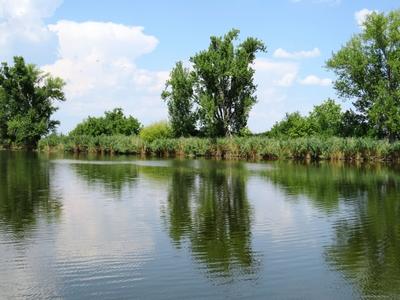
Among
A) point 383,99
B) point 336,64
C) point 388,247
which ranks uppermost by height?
point 336,64

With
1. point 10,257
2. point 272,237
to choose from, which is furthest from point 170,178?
point 10,257

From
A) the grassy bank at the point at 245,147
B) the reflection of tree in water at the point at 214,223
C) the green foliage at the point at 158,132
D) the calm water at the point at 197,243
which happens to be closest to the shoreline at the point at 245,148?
the grassy bank at the point at 245,147

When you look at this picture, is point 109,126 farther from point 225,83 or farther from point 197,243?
point 197,243

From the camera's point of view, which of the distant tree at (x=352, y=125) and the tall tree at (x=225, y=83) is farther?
the tall tree at (x=225, y=83)

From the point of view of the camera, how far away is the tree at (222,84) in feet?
198

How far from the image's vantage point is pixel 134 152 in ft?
214

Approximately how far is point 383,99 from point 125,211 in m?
38.0

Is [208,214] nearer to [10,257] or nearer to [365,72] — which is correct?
[10,257]

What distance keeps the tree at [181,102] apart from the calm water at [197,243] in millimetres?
40847

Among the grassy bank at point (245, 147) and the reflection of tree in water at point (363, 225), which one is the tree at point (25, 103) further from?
the reflection of tree in water at point (363, 225)

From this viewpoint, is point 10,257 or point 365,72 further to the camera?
point 365,72

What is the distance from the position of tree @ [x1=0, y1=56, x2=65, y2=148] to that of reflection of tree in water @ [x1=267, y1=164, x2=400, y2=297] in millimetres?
55391

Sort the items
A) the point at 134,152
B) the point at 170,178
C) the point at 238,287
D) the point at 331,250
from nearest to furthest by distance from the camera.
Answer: the point at 238,287 → the point at 331,250 → the point at 170,178 → the point at 134,152

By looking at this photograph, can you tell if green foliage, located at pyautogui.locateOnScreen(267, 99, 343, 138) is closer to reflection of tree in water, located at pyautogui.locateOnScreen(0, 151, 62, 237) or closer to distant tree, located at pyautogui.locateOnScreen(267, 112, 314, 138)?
distant tree, located at pyautogui.locateOnScreen(267, 112, 314, 138)
